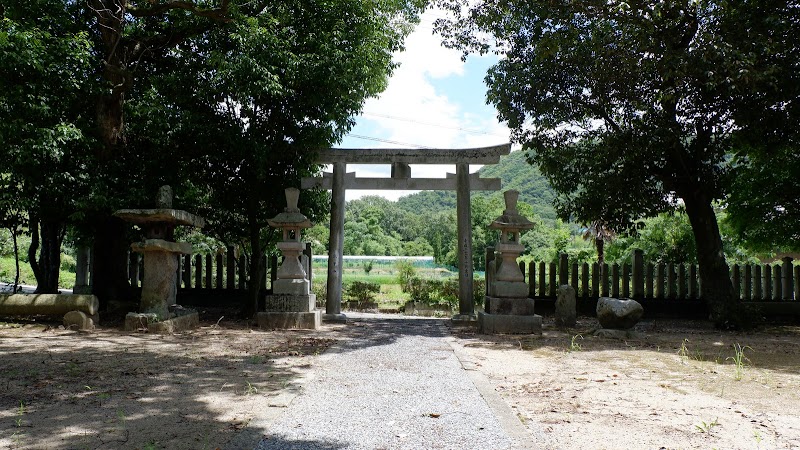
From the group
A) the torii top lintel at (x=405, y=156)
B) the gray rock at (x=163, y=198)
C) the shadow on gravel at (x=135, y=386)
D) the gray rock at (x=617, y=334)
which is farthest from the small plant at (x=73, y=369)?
the gray rock at (x=617, y=334)

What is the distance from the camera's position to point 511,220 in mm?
9297

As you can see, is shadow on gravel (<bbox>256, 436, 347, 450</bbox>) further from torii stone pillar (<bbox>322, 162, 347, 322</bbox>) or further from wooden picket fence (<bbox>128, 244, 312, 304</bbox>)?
wooden picket fence (<bbox>128, 244, 312, 304</bbox>)

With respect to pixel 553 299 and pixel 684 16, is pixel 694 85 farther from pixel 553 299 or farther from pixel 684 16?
pixel 553 299

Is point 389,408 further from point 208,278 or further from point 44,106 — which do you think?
point 208,278

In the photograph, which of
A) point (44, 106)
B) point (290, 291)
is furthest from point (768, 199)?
point (44, 106)

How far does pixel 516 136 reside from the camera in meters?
10.9

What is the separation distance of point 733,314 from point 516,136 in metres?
5.12

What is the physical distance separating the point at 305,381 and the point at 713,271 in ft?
27.5

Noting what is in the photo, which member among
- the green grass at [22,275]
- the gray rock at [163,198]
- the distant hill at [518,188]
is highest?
the distant hill at [518,188]

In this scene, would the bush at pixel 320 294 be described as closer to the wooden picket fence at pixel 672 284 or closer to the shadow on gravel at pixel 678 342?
the wooden picket fence at pixel 672 284

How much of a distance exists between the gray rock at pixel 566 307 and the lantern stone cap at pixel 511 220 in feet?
5.24

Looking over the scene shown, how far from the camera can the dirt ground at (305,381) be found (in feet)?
11.4

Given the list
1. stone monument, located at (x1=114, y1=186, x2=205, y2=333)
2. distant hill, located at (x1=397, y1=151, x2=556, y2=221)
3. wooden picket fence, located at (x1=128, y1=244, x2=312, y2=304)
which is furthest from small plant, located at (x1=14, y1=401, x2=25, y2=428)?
distant hill, located at (x1=397, y1=151, x2=556, y2=221)

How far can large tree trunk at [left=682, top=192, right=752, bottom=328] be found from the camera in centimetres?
973
